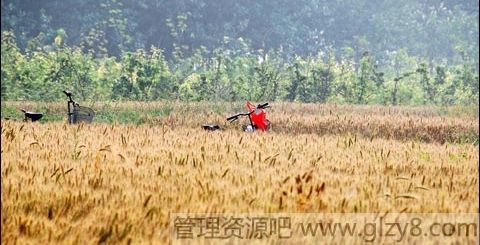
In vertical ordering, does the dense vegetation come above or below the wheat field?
above

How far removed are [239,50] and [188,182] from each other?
106ft

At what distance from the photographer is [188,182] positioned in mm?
3752

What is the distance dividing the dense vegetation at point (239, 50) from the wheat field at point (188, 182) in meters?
13.0

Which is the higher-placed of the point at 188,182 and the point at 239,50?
the point at 239,50

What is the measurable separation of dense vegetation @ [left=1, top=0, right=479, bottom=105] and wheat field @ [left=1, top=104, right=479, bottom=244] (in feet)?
42.7

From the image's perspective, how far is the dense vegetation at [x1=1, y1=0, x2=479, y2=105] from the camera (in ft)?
65.4

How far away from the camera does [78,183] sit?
143 inches

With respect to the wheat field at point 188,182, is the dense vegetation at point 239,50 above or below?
above

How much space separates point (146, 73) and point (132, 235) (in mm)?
17001

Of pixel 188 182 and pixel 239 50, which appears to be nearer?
pixel 188 182

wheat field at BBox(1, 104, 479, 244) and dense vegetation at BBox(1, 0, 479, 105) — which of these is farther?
dense vegetation at BBox(1, 0, 479, 105)

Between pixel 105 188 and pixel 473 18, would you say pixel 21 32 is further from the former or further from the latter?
pixel 105 188

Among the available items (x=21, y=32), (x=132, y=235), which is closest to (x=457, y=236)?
(x=132, y=235)

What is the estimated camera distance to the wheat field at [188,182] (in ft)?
9.23
